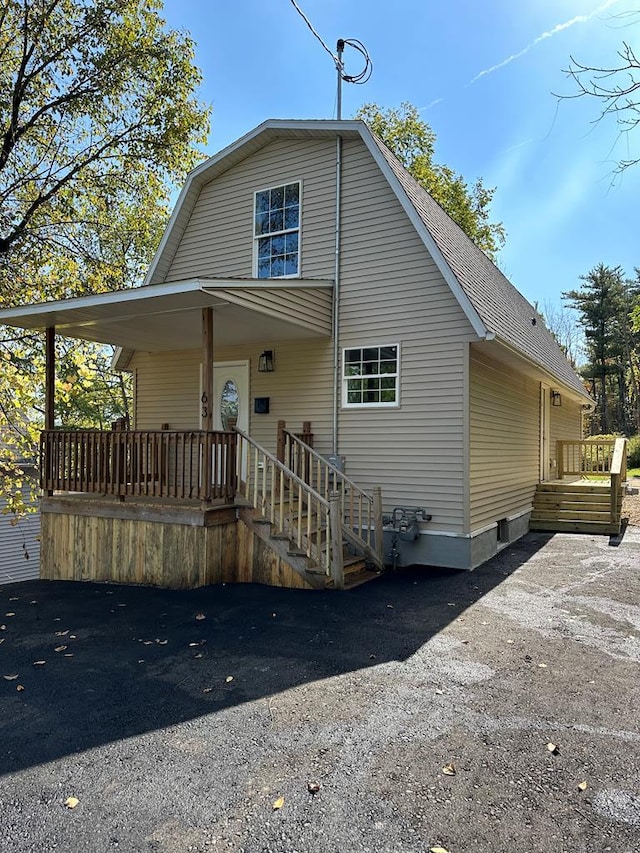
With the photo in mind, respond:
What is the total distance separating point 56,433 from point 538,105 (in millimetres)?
7490

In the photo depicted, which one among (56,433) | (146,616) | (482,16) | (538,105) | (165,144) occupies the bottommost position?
(146,616)

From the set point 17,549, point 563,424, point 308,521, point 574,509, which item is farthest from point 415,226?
point 17,549

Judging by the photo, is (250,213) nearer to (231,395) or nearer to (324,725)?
(231,395)

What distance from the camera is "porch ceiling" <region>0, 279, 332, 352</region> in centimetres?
659

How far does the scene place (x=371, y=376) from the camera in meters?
8.38

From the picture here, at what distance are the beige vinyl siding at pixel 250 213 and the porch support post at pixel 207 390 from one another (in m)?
2.57

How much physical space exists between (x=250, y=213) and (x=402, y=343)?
3.88 meters

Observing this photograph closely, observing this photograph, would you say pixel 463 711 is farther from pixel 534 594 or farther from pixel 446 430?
pixel 446 430

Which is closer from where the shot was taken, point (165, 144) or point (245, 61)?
point (245, 61)

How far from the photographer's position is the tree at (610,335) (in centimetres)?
3659

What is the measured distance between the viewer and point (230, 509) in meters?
7.12

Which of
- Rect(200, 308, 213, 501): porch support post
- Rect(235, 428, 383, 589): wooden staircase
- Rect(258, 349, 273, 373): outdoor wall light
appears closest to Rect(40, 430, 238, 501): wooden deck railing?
Result: Rect(200, 308, 213, 501): porch support post

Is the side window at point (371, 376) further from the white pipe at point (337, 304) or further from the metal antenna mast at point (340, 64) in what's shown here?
the metal antenna mast at point (340, 64)

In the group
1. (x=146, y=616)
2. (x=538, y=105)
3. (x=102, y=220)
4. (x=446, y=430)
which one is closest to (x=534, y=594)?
(x=446, y=430)
